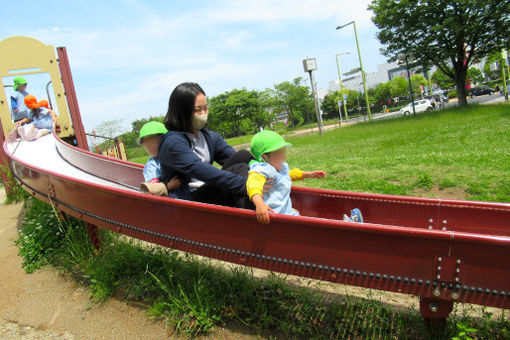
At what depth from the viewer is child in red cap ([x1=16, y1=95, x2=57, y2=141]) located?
667 centimetres

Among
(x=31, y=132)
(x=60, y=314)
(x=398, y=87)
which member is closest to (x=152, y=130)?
(x=60, y=314)

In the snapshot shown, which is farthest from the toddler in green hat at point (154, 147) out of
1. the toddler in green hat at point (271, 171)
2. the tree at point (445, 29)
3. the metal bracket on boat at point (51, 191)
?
the tree at point (445, 29)

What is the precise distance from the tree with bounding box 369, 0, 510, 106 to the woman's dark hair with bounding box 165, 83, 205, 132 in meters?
17.8

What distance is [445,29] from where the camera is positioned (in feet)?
57.2

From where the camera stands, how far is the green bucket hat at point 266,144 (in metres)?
2.46

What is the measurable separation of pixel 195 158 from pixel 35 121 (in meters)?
5.72

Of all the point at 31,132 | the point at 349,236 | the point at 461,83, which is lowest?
the point at 349,236

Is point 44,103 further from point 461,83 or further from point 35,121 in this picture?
point 461,83

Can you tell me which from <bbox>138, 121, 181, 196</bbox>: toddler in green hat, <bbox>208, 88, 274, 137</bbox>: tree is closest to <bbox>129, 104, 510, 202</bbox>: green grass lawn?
<bbox>138, 121, 181, 196</bbox>: toddler in green hat

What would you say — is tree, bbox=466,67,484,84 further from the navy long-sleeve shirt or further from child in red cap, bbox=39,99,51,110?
the navy long-sleeve shirt

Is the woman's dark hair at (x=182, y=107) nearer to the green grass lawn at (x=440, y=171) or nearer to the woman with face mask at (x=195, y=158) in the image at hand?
the woman with face mask at (x=195, y=158)

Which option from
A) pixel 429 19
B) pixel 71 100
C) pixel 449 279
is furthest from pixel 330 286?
pixel 429 19

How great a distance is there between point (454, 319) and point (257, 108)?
42.1m

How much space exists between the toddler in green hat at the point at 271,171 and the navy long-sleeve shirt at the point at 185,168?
0.64ft
